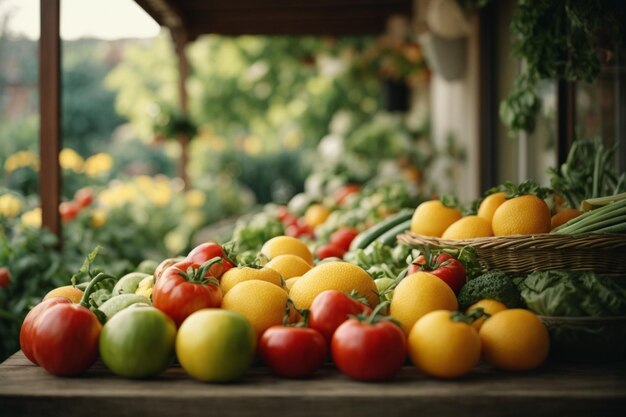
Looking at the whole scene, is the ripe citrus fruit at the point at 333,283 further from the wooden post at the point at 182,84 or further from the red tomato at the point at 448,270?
the wooden post at the point at 182,84

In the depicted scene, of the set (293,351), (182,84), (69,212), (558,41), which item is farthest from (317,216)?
(182,84)

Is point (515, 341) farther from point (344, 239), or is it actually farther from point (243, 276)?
point (344, 239)

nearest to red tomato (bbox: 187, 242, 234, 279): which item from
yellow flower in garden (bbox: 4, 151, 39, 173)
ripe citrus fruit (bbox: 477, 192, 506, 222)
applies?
ripe citrus fruit (bbox: 477, 192, 506, 222)

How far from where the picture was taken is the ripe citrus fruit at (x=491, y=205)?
247 centimetres

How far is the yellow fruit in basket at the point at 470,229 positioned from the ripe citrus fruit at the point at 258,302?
0.77 meters

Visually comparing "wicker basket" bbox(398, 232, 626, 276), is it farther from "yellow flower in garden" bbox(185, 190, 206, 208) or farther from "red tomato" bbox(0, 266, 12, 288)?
"yellow flower in garden" bbox(185, 190, 206, 208)

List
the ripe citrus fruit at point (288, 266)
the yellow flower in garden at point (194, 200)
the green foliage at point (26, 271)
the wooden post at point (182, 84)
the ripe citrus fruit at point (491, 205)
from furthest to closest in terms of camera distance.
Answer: the wooden post at point (182, 84)
the yellow flower in garden at point (194, 200)
the green foliage at point (26, 271)
the ripe citrus fruit at point (491, 205)
the ripe citrus fruit at point (288, 266)

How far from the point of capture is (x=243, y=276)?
6.59 ft

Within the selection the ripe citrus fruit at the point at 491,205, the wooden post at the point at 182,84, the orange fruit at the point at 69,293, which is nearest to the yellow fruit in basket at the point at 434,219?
the ripe citrus fruit at the point at 491,205

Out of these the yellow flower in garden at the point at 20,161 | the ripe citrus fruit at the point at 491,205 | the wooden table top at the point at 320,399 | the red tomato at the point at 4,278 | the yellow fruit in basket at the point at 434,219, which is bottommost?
the wooden table top at the point at 320,399

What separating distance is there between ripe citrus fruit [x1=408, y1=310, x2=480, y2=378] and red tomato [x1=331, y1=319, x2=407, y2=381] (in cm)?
6

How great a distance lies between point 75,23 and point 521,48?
19.2 ft

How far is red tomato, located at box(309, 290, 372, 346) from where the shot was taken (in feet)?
5.97

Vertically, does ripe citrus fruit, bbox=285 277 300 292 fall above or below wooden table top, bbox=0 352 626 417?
above
